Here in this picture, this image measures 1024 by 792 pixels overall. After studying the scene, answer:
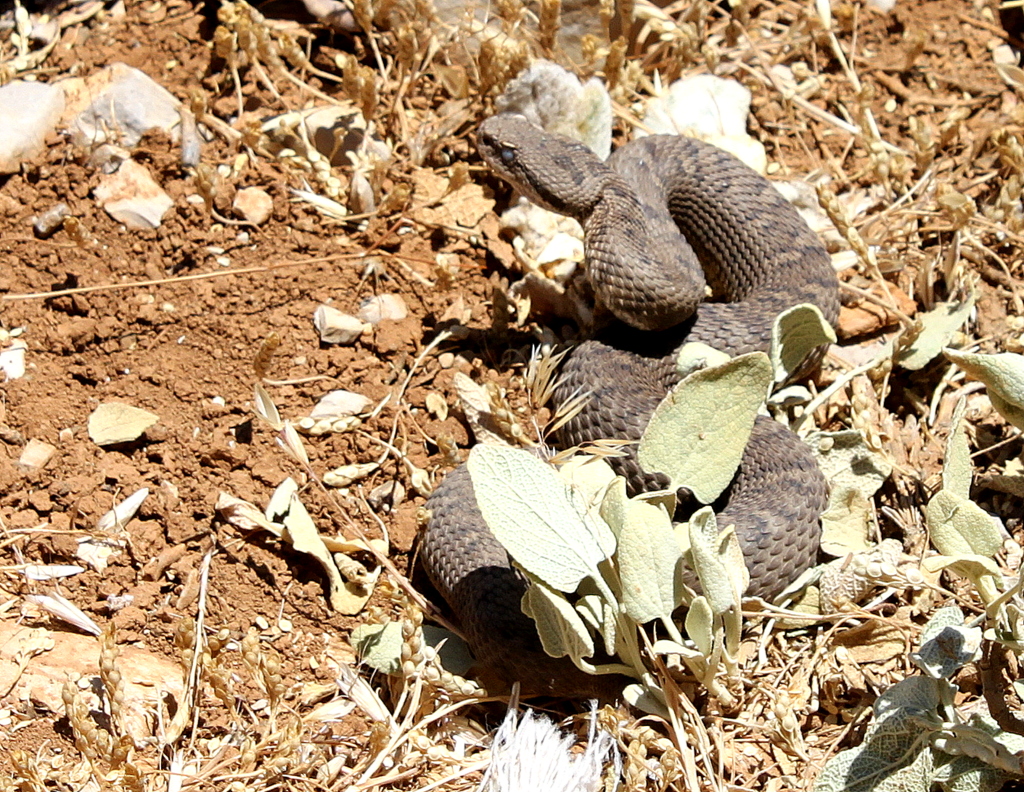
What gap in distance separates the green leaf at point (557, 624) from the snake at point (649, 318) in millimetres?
279

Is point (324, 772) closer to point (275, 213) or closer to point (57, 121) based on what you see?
point (275, 213)

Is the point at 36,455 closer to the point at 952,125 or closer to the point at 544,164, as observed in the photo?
the point at 544,164

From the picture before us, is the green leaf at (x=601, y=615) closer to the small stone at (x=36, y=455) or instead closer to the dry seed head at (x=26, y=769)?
the dry seed head at (x=26, y=769)

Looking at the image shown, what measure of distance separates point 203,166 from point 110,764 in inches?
91.1

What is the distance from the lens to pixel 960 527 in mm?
2891

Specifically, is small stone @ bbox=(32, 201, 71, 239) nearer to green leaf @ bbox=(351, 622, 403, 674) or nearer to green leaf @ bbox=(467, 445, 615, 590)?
green leaf @ bbox=(351, 622, 403, 674)

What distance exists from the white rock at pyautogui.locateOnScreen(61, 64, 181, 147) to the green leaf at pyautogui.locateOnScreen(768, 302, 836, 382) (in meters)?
2.70

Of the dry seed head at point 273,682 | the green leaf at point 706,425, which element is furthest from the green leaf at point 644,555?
the dry seed head at point 273,682

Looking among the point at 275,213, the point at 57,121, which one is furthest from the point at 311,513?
the point at 57,121

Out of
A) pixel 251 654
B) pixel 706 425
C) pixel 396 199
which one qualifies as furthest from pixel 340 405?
pixel 706 425

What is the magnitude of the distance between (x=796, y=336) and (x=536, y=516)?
4.27 feet

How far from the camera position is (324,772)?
306 centimetres

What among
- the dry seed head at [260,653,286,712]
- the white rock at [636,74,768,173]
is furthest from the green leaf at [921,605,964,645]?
the white rock at [636,74,768,173]

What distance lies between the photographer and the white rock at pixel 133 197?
427cm
